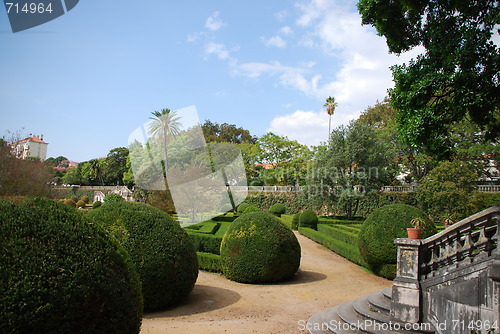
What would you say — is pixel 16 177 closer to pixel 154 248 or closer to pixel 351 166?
pixel 154 248

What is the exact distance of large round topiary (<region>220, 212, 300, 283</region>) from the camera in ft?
36.6

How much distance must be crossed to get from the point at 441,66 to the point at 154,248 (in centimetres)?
725

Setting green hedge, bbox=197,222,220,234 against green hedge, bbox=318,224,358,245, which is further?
green hedge, bbox=197,222,220,234

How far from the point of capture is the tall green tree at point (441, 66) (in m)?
7.01

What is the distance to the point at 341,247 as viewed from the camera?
55.4 ft

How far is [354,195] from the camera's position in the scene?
27469mm

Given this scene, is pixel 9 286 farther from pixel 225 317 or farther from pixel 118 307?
pixel 225 317

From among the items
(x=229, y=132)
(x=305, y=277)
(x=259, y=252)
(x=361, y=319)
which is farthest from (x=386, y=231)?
(x=229, y=132)

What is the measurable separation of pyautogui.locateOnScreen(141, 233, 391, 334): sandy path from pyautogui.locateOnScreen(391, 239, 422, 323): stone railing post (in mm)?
1876

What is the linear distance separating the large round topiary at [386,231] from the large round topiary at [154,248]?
6674 mm

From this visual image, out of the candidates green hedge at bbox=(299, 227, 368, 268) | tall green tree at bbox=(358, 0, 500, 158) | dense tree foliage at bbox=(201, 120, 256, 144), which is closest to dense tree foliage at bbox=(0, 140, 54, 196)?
green hedge at bbox=(299, 227, 368, 268)

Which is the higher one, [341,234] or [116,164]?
[116,164]

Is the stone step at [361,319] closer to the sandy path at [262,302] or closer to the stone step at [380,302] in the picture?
the stone step at [380,302]

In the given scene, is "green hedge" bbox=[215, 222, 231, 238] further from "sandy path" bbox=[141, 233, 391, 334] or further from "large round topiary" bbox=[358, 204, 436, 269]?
"large round topiary" bbox=[358, 204, 436, 269]
